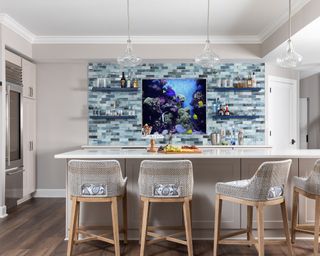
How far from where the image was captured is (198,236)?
3.58 meters

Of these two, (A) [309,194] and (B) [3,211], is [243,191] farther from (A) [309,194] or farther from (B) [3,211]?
(B) [3,211]

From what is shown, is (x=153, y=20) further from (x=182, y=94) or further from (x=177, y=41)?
(x=182, y=94)

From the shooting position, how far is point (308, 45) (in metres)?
4.98

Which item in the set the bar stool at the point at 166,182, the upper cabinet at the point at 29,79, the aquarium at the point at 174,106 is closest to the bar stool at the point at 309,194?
the bar stool at the point at 166,182

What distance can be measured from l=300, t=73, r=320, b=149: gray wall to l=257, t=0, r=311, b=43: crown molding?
314 centimetres

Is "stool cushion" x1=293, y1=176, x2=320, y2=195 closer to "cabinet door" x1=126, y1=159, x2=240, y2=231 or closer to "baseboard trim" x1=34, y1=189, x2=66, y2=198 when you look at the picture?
"cabinet door" x1=126, y1=159, x2=240, y2=231

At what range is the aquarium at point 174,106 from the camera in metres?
6.14

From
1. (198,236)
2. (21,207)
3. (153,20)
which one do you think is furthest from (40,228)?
(153,20)

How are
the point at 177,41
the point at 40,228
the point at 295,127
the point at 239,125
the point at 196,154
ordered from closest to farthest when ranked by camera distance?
the point at 196,154 → the point at 40,228 → the point at 177,41 → the point at 239,125 → the point at 295,127

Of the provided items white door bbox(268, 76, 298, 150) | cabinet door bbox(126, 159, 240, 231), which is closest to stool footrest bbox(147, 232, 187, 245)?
cabinet door bbox(126, 159, 240, 231)

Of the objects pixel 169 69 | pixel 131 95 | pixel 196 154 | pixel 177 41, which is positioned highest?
pixel 177 41

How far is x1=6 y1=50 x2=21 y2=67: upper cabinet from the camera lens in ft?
16.2

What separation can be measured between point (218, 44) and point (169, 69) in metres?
0.97

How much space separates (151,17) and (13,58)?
217cm
